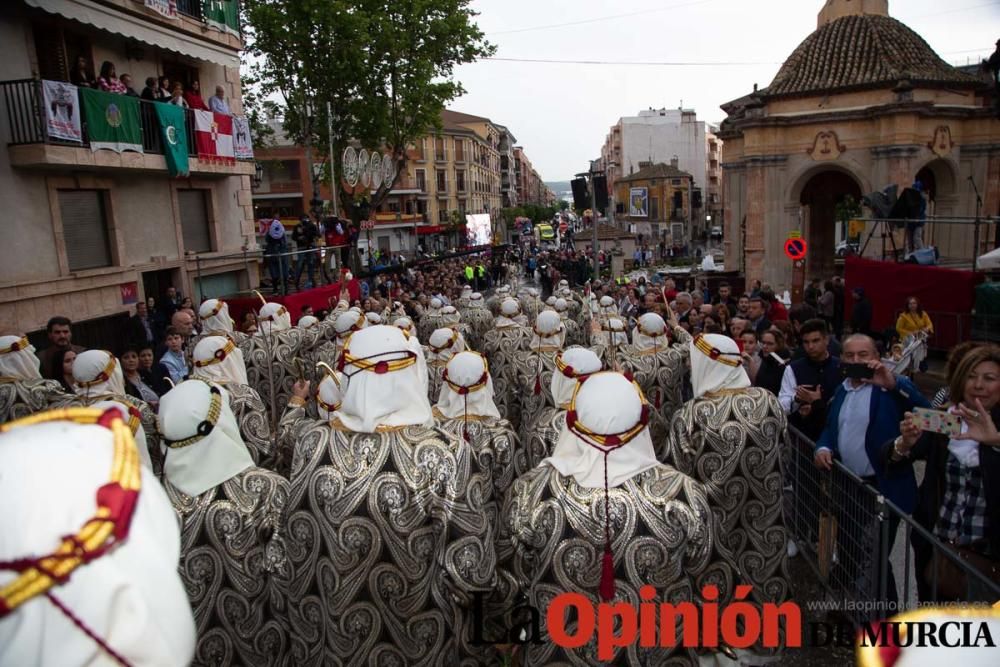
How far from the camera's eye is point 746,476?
4598 mm

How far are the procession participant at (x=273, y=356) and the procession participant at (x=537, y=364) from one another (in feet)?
9.21

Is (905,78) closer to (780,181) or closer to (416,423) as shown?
(780,181)

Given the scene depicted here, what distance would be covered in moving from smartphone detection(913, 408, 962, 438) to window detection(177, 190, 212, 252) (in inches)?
614

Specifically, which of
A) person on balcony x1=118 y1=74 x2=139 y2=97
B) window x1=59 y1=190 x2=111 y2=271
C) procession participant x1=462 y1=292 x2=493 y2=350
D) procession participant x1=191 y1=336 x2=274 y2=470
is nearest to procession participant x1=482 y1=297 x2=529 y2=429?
procession participant x1=462 y1=292 x2=493 y2=350

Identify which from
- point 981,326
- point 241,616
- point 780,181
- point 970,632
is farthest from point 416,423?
point 780,181

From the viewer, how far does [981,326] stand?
454 inches

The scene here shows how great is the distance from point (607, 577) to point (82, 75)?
13389 mm

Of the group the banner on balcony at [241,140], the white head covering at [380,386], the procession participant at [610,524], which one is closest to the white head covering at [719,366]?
the procession participant at [610,524]

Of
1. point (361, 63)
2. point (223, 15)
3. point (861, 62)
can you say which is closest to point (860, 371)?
point (223, 15)

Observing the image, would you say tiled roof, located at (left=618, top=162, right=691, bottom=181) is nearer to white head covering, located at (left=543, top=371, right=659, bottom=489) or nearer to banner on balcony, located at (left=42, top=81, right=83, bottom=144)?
banner on balcony, located at (left=42, top=81, right=83, bottom=144)

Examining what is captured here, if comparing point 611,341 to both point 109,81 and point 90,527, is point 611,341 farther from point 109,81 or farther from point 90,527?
point 109,81

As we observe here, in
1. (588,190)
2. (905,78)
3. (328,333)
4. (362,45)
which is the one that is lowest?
(328,333)

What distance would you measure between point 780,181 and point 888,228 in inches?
139

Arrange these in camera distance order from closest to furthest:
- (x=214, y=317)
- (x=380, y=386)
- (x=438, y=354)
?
1. (x=380, y=386)
2. (x=438, y=354)
3. (x=214, y=317)
